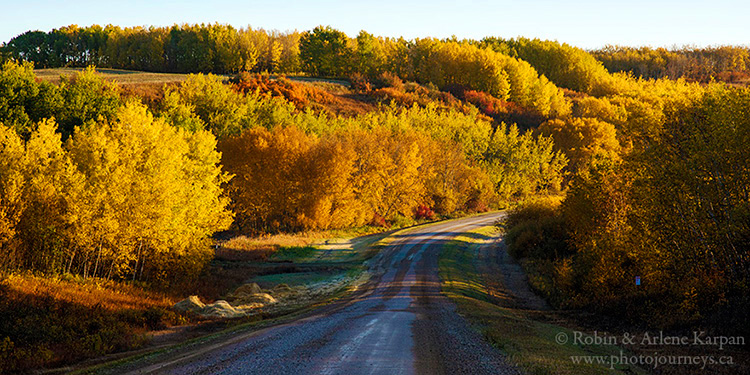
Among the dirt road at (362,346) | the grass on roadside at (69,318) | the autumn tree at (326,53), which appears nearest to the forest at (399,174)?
the grass on roadside at (69,318)

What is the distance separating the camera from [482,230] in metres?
53.1

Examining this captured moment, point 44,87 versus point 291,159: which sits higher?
point 44,87

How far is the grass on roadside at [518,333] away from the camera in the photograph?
40.3 ft

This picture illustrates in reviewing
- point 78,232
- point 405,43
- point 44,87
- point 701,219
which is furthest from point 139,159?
point 405,43

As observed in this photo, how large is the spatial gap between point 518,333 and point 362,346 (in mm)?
6099

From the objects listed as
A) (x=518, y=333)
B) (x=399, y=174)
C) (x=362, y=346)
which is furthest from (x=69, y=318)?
(x=399, y=174)

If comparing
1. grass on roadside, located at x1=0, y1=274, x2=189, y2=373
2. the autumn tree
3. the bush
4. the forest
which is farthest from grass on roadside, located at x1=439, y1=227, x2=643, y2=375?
the autumn tree

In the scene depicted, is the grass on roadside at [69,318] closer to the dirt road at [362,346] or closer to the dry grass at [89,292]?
the dry grass at [89,292]

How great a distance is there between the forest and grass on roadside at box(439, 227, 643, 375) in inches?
141

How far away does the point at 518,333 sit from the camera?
17031 millimetres

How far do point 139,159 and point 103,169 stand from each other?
210 cm

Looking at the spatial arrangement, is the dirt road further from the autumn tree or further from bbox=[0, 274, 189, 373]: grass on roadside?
the autumn tree

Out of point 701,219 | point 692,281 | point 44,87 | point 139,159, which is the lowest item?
point 692,281

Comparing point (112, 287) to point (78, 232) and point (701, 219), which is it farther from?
point (701, 219)
